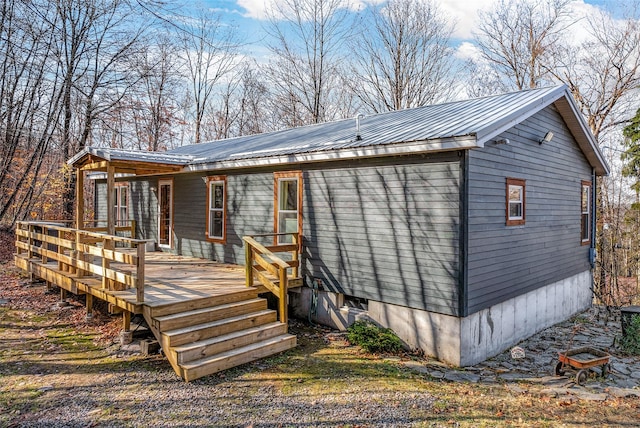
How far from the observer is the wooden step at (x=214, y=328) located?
5570 mm

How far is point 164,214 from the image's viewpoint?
40.3 ft

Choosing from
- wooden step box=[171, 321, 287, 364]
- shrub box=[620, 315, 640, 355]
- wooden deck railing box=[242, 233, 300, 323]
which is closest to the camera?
wooden step box=[171, 321, 287, 364]

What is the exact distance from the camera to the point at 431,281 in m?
6.50

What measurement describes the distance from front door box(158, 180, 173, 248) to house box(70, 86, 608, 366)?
4.54ft

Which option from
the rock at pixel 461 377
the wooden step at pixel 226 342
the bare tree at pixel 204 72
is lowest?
the rock at pixel 461 377

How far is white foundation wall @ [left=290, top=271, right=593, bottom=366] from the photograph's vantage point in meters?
6.36

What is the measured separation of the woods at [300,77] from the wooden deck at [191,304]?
18.9 ft

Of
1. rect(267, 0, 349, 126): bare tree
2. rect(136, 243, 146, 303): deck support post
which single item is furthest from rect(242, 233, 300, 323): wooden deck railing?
rect(267, 0, 349, 126): bare tree

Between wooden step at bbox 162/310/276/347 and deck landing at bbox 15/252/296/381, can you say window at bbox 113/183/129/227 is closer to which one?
deck landing at bbox 15/252/296/381

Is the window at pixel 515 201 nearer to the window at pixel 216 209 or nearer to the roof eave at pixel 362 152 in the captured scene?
the roof eave at pixel 362 152

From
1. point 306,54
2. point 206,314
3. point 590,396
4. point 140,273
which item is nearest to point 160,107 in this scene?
point 306,54

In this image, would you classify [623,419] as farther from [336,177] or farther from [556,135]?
[556,135]

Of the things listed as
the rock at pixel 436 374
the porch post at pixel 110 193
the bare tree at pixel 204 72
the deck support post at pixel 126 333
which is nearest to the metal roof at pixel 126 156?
the porch post at pixel 110 193

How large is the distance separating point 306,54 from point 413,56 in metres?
6.02
